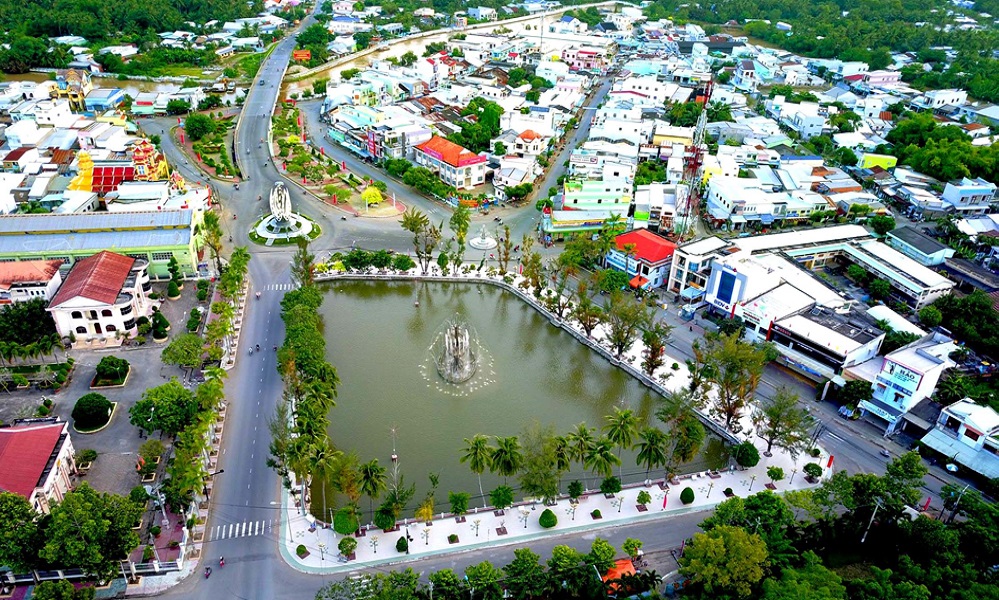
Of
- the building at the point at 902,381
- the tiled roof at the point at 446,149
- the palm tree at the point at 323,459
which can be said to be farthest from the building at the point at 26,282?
the building at the point at 902,381

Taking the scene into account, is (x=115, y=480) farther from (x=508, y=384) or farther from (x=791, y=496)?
(x=791, y=496)

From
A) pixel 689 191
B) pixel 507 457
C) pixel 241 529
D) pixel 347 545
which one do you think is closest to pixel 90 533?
pixel 241 529

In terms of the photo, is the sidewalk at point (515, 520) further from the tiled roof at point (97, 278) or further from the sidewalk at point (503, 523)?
the tiled roof at point (97, 278)

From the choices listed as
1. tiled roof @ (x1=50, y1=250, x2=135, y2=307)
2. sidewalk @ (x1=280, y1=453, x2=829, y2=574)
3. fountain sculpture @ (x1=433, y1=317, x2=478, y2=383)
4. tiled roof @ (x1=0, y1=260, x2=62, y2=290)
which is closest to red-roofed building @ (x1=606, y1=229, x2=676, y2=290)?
fountain sculpture @ (x1=433, y1=317, x2=478, y2=383)

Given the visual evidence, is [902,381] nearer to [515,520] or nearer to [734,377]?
[734,377]

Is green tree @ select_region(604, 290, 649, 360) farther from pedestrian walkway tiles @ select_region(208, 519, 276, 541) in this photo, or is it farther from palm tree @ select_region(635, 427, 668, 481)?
pedestrian walkway tiles @ select_region(208, 519, 276, 541)

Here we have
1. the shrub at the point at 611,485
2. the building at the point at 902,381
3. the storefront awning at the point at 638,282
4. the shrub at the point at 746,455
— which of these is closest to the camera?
the shrub at the point at 611,485
